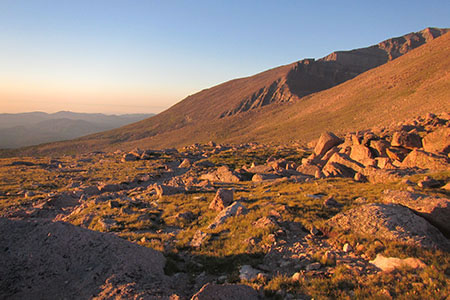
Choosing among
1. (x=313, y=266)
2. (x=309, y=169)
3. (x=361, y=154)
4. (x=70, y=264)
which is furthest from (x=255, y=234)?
(x=361, y=154)

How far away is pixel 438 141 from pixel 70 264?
28.7 metres

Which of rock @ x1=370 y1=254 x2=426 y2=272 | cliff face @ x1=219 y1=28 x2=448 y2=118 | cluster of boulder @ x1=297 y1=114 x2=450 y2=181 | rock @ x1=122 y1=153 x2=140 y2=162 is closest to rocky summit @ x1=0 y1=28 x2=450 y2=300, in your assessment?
rock @ x1=370 y1=254 x2=426 y2=272

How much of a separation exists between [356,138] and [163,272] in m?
27.2

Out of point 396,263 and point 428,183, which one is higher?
point 396,263

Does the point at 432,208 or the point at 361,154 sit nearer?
Answer: the point at 432,208

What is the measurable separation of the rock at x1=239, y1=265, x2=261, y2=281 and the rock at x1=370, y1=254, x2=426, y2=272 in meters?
4.00

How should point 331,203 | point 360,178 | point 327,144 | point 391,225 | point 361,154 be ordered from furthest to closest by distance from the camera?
point 327,144 < point 361,154 < point 360,178 < point 331,203 < point 391,225

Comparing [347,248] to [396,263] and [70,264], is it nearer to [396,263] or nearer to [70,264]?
[396,263]

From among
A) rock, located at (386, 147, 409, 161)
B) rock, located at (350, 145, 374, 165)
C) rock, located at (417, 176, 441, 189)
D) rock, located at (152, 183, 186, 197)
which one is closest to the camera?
rock, located at (417, 176, 441, 189)

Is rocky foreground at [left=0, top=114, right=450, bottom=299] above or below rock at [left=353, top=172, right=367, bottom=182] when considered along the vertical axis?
above

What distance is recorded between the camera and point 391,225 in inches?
370

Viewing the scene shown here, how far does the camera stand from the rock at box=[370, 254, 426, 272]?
703 centimetres

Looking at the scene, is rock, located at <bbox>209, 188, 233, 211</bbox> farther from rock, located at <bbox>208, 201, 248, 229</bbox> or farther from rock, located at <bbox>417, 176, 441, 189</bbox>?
rock, located at <bbox>417, 176, 441, 189</bbox>

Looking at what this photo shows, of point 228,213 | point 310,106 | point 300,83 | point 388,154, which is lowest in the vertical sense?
point 228,213
